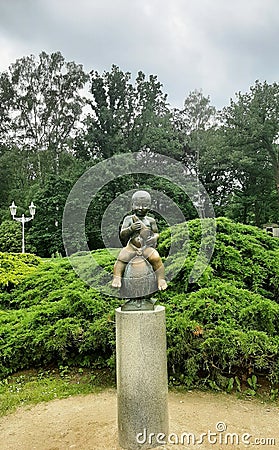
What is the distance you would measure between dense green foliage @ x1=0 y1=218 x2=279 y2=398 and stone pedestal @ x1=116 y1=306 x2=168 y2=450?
1.03 metres

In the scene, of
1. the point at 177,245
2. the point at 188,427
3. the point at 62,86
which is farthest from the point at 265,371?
the point at 62,86

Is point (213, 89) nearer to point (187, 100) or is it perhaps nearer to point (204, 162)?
point (187, 100)

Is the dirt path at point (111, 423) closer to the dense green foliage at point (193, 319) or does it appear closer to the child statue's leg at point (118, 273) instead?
the dense green foliage at point (193, 319)

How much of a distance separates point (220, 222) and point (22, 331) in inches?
116

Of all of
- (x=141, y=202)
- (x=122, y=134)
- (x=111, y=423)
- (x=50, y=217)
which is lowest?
(x=111, y=423)

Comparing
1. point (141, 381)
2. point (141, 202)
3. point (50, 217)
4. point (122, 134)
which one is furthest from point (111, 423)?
point (122, 134)

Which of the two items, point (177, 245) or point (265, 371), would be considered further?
point (177, 245)

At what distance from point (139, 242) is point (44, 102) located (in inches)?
899

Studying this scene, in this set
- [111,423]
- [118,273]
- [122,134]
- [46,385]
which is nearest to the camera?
[118,273]

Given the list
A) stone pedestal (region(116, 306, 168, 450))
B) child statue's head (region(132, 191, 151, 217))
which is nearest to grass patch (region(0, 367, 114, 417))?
stone pedestal (region(116, 306, 168, 450))

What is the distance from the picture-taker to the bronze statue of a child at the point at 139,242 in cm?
317

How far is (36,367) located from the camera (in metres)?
5.14

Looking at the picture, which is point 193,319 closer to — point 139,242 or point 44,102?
point 139,242

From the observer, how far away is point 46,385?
14.9 ft
